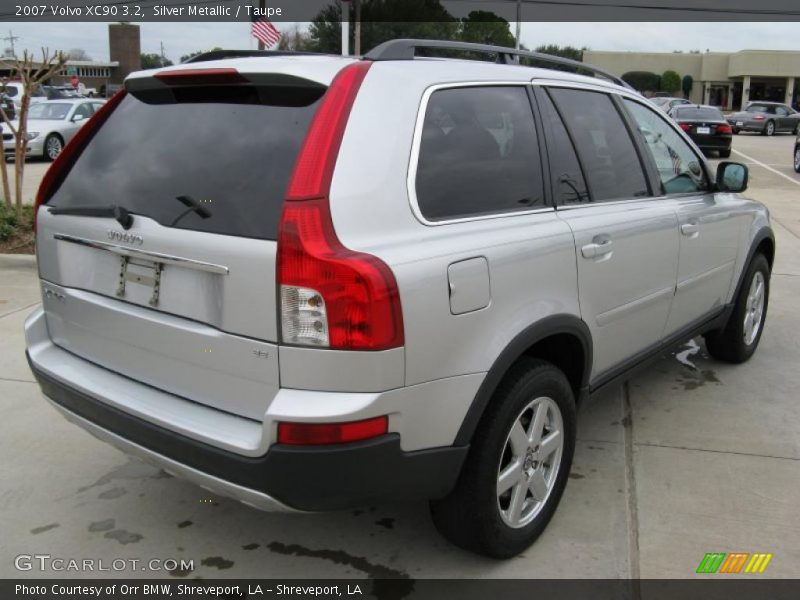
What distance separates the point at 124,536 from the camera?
9.73 ft

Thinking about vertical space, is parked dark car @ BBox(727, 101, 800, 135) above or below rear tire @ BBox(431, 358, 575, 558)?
above

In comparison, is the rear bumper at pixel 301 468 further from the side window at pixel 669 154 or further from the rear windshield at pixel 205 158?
the side window at pixel 669 154

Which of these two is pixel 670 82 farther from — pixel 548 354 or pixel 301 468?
pixel 301 468

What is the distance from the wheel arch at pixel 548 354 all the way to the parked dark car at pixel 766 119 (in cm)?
3552

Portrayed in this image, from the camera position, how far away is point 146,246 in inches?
94.5

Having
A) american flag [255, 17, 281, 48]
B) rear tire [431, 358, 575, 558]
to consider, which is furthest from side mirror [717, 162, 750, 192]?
american flag [255, 17, 281, 48]

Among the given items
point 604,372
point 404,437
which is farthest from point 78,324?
point 604,372

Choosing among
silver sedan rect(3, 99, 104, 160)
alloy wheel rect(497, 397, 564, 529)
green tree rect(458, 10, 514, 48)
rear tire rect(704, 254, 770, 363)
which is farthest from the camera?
green tree rect(458, 10, 514, 48)

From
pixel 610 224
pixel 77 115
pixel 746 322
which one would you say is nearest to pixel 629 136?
pixel 610 224

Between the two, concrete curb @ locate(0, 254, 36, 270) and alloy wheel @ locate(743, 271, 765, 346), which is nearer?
alloy wheel @ locate(743, 271, 765, 346)

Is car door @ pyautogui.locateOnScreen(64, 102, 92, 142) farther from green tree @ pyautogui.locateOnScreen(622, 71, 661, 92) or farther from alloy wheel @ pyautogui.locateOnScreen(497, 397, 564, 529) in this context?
green tree @ pyautogui.locateOnScreen(622, 71, 661, 92)

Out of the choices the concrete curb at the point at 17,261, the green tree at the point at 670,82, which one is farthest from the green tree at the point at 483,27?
the concrete curb at the point at 17,261

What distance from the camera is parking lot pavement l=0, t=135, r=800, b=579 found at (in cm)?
281

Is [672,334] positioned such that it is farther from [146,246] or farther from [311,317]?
[146,246]
